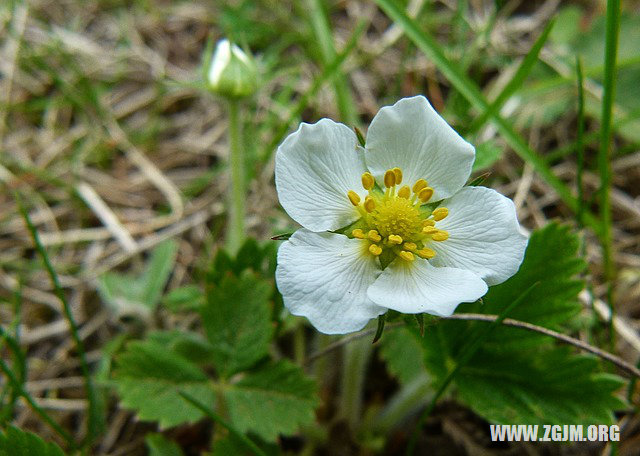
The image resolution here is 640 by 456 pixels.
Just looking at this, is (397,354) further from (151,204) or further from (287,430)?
(151,204)

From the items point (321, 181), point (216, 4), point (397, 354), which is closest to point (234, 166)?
point (321, 181)

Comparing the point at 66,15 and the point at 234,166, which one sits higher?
the point at 66,15

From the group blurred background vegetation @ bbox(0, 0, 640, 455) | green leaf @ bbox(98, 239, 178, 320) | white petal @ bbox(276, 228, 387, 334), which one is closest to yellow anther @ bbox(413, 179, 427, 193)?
white petal @ bbox(276, 228, 387, 334)

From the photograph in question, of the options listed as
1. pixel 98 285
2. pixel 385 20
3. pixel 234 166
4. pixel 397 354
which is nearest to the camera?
pixel 397 354

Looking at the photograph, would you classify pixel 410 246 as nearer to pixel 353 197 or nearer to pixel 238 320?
pixel 353 197

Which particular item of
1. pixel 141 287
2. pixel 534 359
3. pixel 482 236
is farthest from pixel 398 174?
pixel 141 287

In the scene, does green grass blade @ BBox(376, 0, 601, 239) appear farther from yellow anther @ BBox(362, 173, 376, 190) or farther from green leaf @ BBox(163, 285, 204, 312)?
green leaf @ BBox(163, 285, 204, 312)
